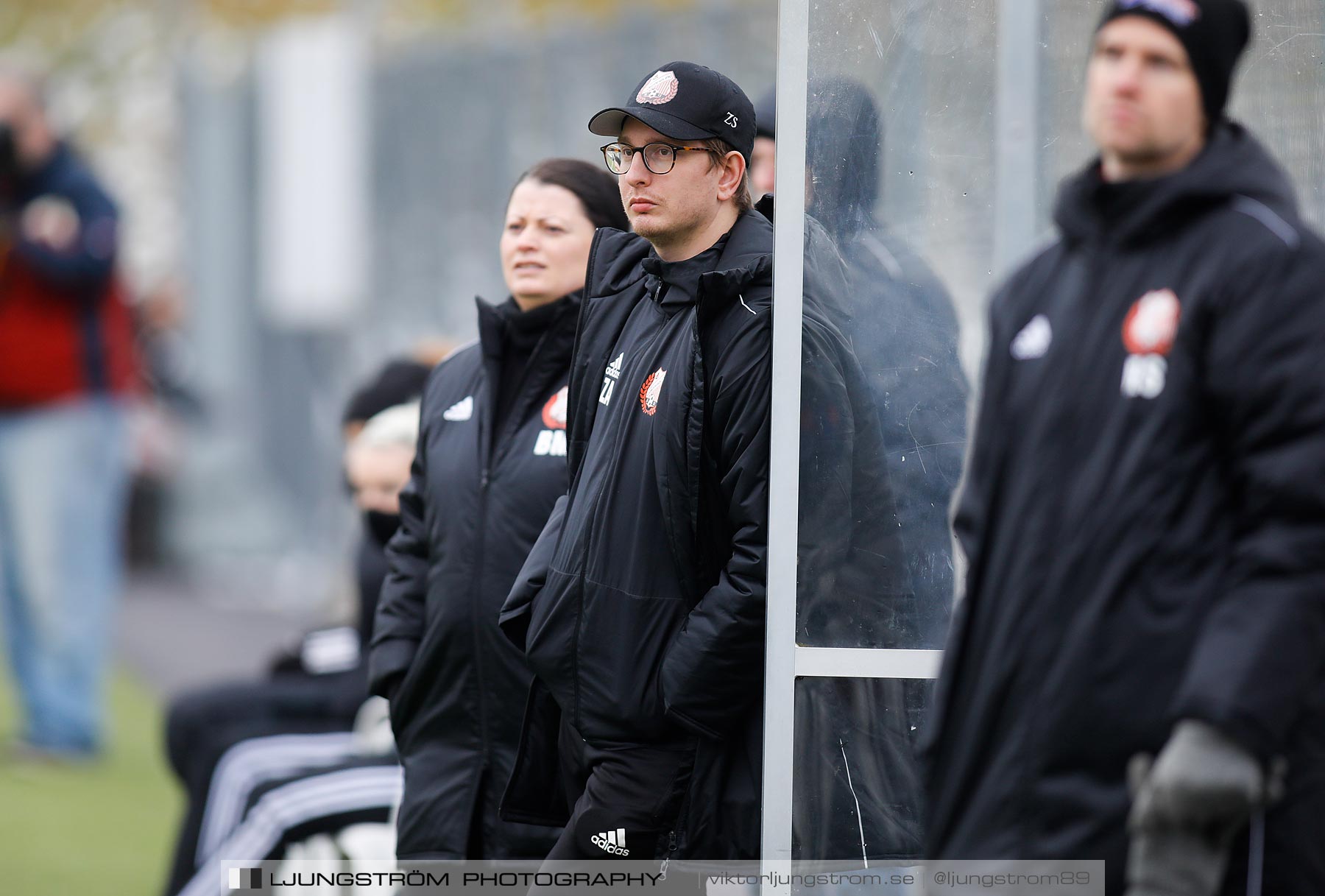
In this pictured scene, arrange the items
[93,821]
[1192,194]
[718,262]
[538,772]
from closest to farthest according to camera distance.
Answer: [1192,194]
[718,262]
[538,772]
[93,821]

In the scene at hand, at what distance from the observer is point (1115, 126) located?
2.58 metres

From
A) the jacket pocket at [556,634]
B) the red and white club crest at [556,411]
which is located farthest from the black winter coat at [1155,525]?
the red and white club crest at [556,411]

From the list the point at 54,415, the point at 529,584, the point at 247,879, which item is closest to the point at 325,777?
the point at 247,879

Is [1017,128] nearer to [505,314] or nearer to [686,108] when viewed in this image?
[686,108]

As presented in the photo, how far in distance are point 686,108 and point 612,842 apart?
4.38ft

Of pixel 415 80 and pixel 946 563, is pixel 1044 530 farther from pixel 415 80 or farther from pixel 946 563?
pixel 415 80

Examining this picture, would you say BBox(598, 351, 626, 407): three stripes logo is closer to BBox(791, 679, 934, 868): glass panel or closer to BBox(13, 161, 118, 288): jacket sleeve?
BBox(791, 679, 934, 868): glass panel

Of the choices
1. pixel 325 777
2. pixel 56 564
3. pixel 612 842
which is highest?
pixel 612 842

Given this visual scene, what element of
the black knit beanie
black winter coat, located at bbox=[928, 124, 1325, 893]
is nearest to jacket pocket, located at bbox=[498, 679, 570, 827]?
black winter coat, located at bbox=[928, 124, 1325, 893]

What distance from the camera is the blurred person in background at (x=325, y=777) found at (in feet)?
16.8

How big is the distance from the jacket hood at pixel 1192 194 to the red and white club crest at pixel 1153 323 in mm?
92

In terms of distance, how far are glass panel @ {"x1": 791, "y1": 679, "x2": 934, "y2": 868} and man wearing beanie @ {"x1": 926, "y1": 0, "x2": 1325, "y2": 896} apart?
0.83 m

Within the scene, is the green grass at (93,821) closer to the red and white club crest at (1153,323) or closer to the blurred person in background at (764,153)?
the blurred person in background at (764,153)

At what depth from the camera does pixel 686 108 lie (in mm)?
3584
